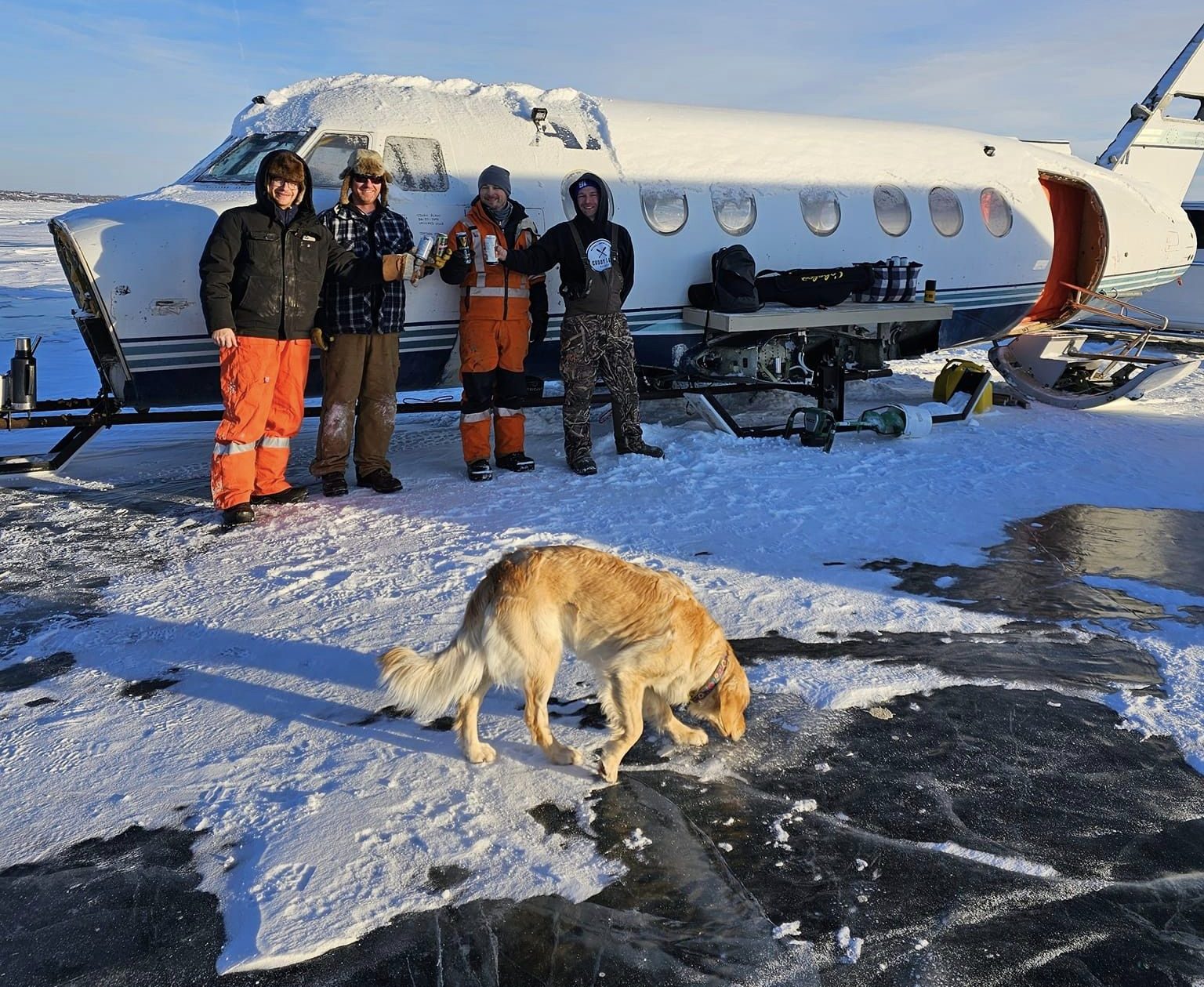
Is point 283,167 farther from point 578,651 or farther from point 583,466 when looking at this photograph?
point 578,651

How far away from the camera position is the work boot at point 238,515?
238 inches

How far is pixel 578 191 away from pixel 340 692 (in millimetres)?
4406

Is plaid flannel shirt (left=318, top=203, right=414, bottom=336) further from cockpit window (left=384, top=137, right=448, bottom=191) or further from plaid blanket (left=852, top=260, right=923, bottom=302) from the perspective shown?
plaid blanket (left=852, top=260, right=923, bottom=302)

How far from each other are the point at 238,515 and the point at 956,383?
7.58 metres

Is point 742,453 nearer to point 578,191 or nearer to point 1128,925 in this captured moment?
point 578,191

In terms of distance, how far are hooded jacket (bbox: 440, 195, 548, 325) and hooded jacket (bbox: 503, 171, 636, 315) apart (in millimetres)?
119

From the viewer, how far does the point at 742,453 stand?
787 centimetres

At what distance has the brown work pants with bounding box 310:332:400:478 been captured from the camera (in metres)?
6.57

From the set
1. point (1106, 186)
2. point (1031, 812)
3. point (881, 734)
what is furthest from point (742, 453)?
point (1106, 186)

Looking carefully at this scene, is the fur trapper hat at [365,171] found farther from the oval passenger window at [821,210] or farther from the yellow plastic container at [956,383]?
the yellow plastic container at [956,383]

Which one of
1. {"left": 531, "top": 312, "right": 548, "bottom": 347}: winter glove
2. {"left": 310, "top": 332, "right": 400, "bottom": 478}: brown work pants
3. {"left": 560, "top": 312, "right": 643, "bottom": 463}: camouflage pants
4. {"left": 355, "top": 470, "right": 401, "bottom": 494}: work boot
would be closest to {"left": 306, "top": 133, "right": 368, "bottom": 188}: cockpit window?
{"left": 310, "top": 332, "right": 400, "bottom": 478}: brown work pants

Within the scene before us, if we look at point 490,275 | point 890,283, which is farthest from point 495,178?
point 890,283

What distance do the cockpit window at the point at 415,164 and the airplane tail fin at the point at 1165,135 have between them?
9.05m

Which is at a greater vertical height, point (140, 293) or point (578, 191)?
point (578, 191)
